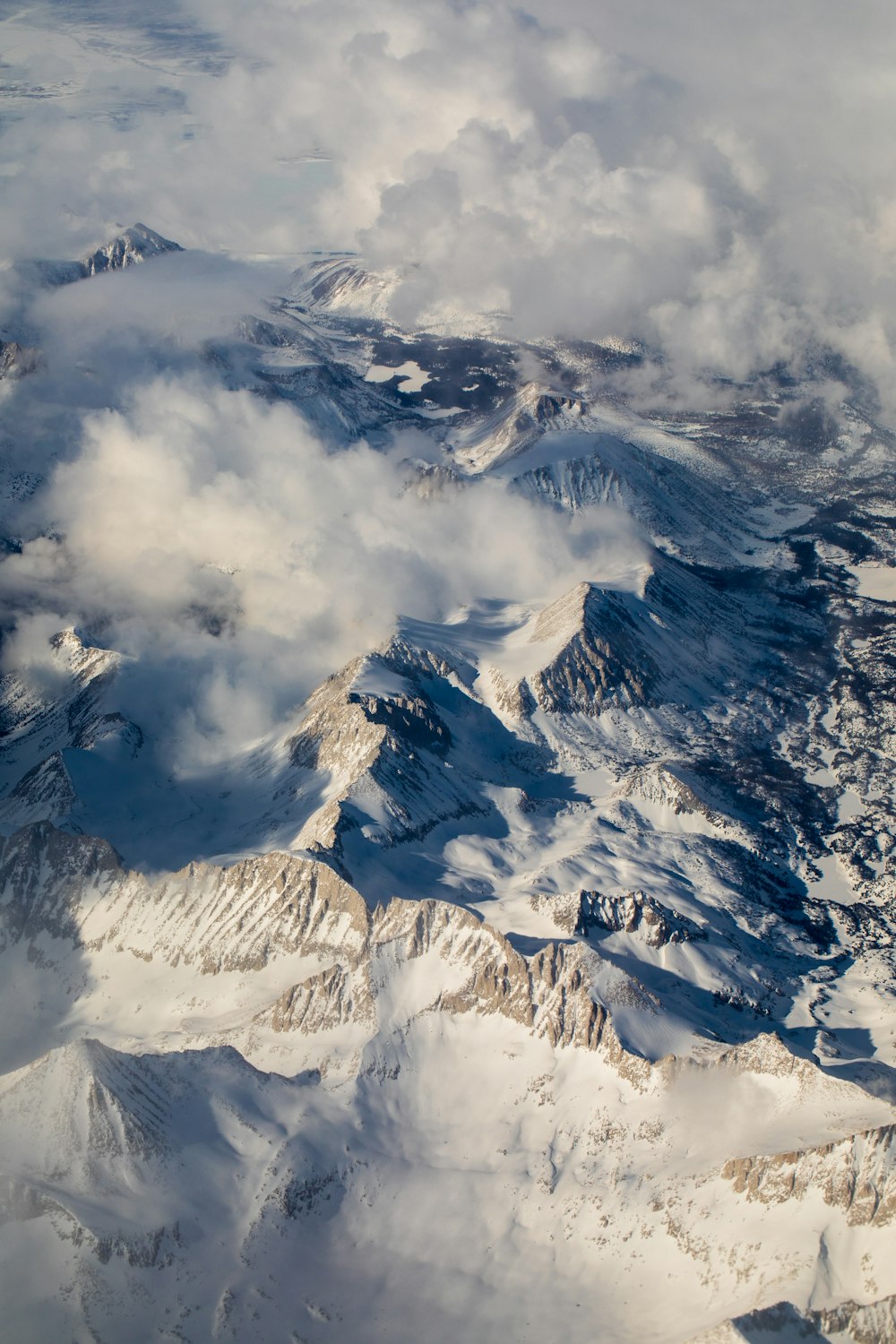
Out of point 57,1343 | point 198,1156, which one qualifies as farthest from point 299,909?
point 57,1343

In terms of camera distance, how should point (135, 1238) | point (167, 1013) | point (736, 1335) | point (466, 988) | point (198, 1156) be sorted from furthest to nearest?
1. point (167, 1013)
2. point (466, 988)
3. point (198, 1156)
4. point (135, 1238)
5. point (736, 1335)

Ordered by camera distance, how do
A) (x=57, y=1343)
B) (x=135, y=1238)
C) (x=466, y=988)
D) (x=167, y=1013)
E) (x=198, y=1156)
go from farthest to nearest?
1. (x=167, y=1013)
2. (x=466, y=988)
3. (x=198, y=1156)
4. (x=135, y=1238)
5. (x=57, y=1343)

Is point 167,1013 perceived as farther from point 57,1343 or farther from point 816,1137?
point 816,1137

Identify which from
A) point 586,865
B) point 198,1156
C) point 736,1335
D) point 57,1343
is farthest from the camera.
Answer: point 586,865

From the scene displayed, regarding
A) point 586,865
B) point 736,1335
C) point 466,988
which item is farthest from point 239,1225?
point 586,865

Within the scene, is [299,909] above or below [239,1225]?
below

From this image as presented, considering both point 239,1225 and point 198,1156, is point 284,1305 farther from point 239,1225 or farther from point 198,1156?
point 198,1156

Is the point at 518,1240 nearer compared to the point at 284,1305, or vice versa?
the point at 284,1305

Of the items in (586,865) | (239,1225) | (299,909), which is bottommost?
(586,865)

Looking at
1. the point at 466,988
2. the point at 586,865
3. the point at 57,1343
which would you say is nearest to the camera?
the point at 57,1343
